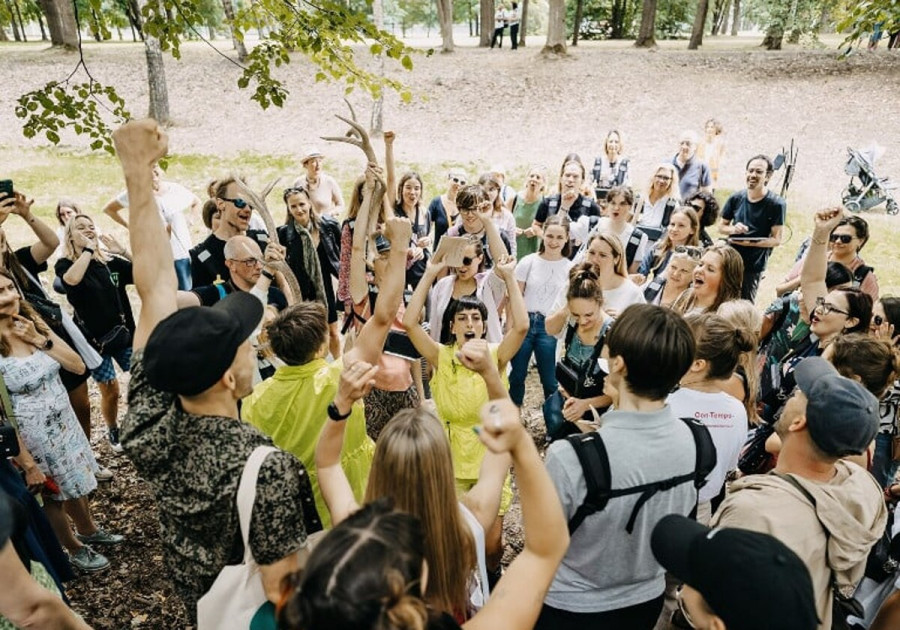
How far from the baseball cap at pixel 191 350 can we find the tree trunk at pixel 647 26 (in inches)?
1118

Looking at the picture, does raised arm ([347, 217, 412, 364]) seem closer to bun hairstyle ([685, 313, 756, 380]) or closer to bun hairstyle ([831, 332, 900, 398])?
bun hairstyle ([685, 313, 756, 380])

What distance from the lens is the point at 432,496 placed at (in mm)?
1809

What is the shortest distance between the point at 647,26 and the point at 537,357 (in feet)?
84.0

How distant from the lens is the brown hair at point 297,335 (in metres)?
2.94

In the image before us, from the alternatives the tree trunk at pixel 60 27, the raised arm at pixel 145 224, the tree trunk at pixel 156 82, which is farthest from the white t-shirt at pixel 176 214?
the tree trunk at pixel 60 27

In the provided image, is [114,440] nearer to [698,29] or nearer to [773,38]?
[698,29]

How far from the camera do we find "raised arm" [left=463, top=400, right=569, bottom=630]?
4.84 feet

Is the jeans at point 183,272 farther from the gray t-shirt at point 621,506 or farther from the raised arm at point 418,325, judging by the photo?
the gray t-shirt at point 621,506

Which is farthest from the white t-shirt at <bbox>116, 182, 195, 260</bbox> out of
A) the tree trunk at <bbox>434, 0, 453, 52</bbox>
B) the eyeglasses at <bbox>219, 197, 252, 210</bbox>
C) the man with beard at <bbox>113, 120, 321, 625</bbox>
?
the tree trunk at <bbox>434, 0, 453, 52</bbox>

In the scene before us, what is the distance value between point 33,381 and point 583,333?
350cm

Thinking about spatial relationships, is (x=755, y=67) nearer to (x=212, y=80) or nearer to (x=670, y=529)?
(x=212, y=80)

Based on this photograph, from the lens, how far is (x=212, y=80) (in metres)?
22.2

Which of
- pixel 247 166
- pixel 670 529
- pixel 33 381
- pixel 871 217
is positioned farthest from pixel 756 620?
pixel 247 166

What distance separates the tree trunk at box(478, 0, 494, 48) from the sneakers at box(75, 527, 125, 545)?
2807 cm
